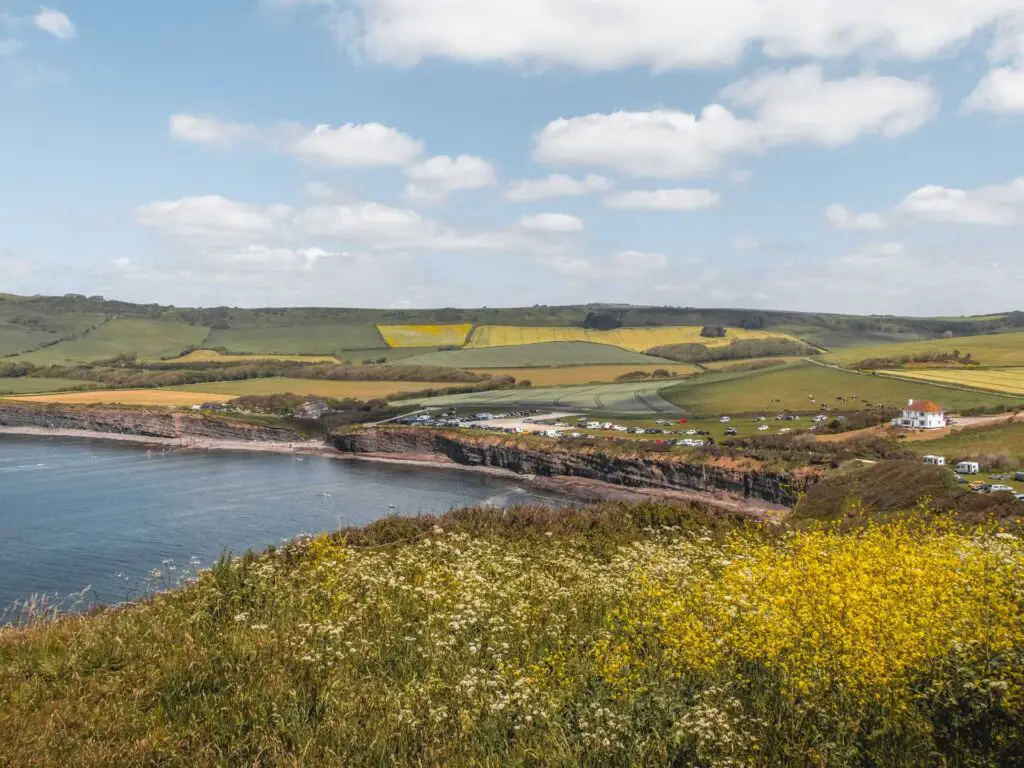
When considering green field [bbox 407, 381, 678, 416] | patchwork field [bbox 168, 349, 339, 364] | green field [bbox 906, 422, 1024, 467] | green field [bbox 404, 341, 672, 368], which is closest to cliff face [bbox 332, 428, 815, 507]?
green field [bbox 906, 422, 1024, 467]

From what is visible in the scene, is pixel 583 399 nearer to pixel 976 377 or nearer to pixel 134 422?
pixel 976 377

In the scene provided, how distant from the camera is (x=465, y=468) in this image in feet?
324

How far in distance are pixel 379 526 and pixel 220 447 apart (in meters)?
98.1

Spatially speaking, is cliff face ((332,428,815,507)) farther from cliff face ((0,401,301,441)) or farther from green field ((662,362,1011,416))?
green field ((662,362,1011,416))

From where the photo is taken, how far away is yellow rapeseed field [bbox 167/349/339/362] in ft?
596

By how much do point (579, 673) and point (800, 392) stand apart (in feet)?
351

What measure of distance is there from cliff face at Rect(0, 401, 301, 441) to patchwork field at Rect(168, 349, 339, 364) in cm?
5024

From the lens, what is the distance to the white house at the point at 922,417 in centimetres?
7506

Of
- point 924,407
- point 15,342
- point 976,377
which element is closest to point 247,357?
point 15,342

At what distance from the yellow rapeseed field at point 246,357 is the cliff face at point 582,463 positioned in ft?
244

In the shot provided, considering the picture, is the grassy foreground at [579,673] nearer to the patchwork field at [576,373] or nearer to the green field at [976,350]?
the green field at [976,350]

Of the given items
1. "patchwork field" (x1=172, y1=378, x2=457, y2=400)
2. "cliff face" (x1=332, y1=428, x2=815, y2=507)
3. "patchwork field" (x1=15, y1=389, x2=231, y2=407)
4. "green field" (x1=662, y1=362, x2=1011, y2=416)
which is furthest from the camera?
"patchwork field" (x1=172, y1=378, x2=457, y2=400)

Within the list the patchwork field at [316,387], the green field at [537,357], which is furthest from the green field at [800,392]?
the patchwork field at [316,387]

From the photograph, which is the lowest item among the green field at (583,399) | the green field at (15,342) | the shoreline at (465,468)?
the shoreline at (465,468)
